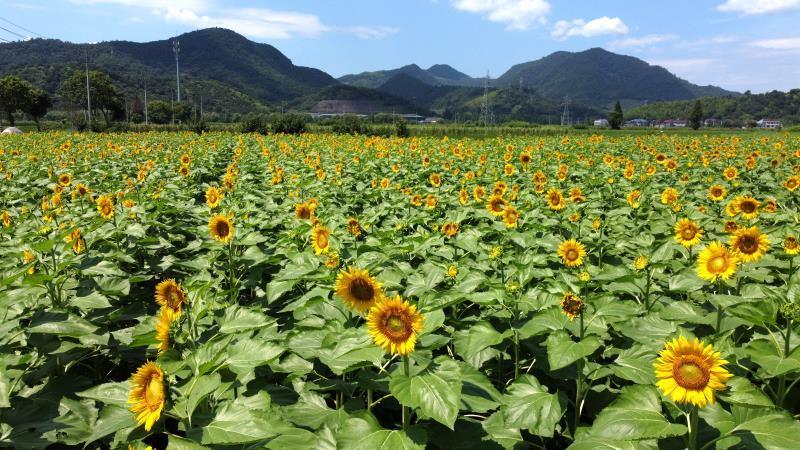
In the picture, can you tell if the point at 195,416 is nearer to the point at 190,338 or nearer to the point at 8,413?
the point at 190,338

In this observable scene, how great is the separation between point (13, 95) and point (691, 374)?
87.1 metres

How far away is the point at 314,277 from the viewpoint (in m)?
2.69

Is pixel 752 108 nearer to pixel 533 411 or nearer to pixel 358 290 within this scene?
pixel 533 411

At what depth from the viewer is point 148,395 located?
5.24 ft

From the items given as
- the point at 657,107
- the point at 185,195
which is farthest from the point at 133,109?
the point at 657,107

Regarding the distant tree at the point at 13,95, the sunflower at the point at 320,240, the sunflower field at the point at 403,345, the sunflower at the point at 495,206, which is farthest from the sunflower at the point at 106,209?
the distant tree at the point at 13,95

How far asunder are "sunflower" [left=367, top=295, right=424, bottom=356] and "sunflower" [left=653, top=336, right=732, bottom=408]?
2.67 ft

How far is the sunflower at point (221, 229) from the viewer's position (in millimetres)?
3324

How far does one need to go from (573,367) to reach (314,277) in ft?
4.70

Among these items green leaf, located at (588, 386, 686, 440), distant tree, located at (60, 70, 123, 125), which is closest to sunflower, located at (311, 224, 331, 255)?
green leaf, located at (588, 386, 686, 440)

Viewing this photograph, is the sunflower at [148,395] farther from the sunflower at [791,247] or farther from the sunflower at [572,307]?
the sunflower at [791,247]

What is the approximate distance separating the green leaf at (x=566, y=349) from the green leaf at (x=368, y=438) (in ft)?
2.20

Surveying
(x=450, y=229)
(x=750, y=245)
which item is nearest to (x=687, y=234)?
(x=750, y=245)

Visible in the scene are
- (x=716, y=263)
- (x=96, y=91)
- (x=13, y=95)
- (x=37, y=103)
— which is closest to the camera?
(x=716, y=263)
